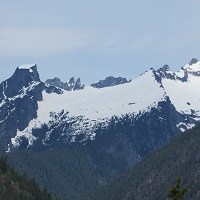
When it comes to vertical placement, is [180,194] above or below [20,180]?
below

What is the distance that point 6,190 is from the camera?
180250 millimetres

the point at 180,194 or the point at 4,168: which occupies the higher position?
the point at 4,168

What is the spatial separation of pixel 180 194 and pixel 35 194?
12835 cm

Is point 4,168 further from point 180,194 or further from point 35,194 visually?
point 180,194

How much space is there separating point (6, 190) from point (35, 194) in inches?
590

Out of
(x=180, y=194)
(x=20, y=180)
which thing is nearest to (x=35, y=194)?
(x=20, y=180)

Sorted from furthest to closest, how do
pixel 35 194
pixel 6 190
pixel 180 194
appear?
pixel 35 194, pixel 6 190, pixel 180 194

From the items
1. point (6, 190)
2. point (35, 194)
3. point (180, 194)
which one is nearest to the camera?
point (180, 194)

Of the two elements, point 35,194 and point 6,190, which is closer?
point 6,190

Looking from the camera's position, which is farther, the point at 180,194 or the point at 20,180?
the point at 20,180

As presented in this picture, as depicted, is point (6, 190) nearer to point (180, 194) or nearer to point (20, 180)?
point (20, 180)

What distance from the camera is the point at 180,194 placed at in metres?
69.4

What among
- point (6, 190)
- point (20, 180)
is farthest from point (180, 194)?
point (20, 180)

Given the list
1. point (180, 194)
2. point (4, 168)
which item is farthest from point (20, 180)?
point (180, 194)
